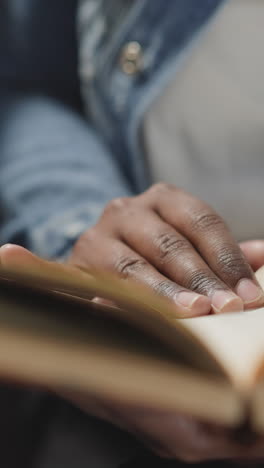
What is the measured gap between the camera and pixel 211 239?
9.6 inches

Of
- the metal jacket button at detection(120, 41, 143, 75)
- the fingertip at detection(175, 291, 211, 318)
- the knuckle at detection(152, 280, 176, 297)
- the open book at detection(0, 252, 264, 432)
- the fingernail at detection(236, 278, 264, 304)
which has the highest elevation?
the metal jacket button at detection(120, 41, 143, 75)

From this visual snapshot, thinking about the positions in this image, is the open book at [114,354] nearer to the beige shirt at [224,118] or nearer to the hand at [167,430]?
the hand at [167,430]

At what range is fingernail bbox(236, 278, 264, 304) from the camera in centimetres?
20

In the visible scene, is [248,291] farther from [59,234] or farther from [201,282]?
[59,234]

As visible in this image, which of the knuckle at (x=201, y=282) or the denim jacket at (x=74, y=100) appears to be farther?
the denim jacket at (x=74, y=100)

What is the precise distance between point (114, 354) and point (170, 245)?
0.43 ft

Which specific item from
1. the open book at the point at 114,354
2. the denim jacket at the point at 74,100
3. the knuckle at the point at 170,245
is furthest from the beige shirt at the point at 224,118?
the open book at the point at 114,354

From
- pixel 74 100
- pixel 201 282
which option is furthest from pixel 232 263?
pixel 74 100

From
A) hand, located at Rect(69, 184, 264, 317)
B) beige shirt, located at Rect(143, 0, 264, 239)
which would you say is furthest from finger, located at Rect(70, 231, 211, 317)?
beige shirt, located at Rect(143, 0, 264, 239)

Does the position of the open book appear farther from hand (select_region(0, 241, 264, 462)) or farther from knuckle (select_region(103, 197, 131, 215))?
knuckle (select_region(103, 197, 131, 215))

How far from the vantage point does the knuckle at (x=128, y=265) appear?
249 millimetres

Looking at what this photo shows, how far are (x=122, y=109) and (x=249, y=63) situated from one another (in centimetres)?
10

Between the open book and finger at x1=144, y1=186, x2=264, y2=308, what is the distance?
75 mm

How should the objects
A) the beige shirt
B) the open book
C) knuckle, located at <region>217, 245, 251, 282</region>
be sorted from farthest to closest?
the beige shirt
knuckle, located at <region>217, 245, 251, 282</region>
the open book
